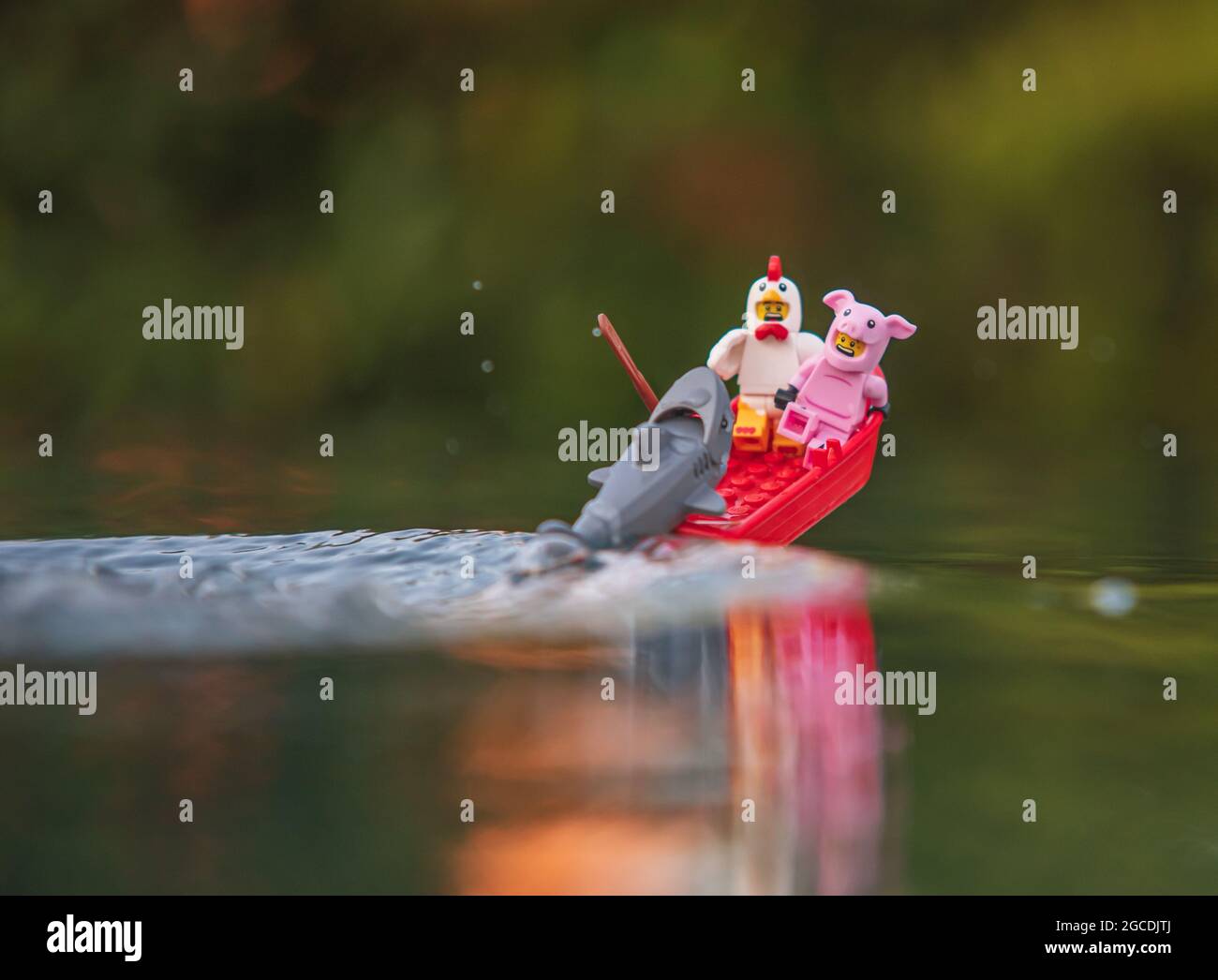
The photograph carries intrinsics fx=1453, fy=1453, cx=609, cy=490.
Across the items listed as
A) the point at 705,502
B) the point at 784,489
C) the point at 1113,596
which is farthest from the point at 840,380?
the point at 1113,596

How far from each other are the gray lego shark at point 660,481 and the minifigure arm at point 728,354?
0.50 m

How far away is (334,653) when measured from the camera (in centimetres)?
538

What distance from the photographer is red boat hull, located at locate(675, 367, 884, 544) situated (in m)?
6.53

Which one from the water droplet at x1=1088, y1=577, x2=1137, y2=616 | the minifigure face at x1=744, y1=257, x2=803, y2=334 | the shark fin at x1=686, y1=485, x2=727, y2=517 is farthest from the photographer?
the minifigure face at x1=744, y1=257, x2=803, y2=334

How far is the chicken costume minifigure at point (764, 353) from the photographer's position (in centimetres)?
731

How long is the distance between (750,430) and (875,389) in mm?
645

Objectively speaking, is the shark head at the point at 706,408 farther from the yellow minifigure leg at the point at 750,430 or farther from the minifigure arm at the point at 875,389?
the minifigure arm at the point at 875,389

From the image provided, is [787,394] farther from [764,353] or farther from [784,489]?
[784,489]

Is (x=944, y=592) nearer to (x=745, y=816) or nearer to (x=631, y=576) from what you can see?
(x=631, y=576)

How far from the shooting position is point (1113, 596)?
639cm

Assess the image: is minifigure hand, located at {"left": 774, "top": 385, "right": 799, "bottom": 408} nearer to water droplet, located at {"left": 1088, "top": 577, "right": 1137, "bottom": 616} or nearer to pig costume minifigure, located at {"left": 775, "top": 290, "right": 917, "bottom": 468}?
pig costume minifigure, located at {"left": 775, "top": 290, "right": 917, "bottom": 468}

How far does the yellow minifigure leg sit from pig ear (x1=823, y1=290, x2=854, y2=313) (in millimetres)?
639

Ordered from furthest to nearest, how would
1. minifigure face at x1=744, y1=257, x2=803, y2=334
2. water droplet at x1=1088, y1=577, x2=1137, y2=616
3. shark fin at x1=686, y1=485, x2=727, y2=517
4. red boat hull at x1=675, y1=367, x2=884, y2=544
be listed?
minifigure face at x1=744, y1=257, x2=803, y2=334 → red boat hull at x1=675, y1=367, x2=884, y2=544 → shark fin at x1=686, y1=485, x2=727, y2=517 → water droplet at x1=1088, y1=577, x2=1137, y2=616

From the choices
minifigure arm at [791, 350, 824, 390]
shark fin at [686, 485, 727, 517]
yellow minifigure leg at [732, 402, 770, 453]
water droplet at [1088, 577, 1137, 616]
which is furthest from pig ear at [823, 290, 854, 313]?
water droplet at [1088, 577, 1137, 616]
